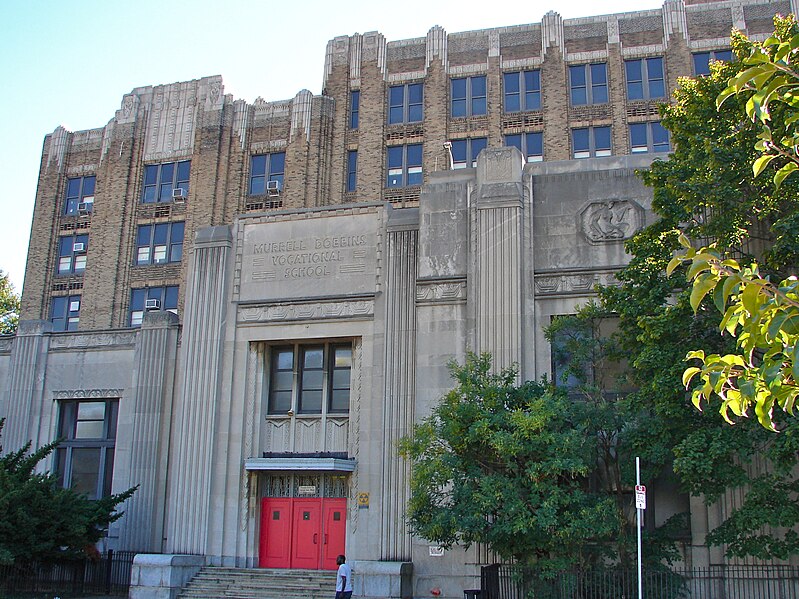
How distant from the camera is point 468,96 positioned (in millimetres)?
43281

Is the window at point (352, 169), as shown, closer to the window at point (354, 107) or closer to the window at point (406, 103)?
the window at point (354, 107)

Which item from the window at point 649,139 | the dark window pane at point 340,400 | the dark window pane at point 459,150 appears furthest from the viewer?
the dark window pane at point 459,150

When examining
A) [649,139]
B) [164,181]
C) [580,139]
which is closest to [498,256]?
[580,139]

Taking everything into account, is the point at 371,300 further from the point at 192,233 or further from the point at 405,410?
the point at 192,233

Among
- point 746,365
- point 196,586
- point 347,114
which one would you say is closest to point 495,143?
point 347,114

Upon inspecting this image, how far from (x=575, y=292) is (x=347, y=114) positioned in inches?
896

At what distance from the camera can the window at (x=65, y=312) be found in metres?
46.8

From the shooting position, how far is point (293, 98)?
4559cm

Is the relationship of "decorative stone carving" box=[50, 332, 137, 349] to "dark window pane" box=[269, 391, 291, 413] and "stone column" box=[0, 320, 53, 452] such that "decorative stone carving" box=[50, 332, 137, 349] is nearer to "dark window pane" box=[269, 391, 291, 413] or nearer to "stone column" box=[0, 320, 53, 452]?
"stone column" box=[0, 320, 53, 452]

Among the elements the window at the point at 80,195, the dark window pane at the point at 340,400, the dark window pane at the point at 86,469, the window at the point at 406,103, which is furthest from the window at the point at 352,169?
the dark window pane at the point at 86,469

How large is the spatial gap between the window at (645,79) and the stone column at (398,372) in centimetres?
1826

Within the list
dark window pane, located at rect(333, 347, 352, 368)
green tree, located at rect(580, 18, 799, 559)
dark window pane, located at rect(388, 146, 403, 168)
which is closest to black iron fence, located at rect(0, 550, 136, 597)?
dark window pane, located at rect(333, 347, 352, 368)

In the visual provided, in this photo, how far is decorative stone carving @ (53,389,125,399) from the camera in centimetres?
3309

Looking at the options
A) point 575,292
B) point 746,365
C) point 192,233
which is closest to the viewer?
point 746,365
